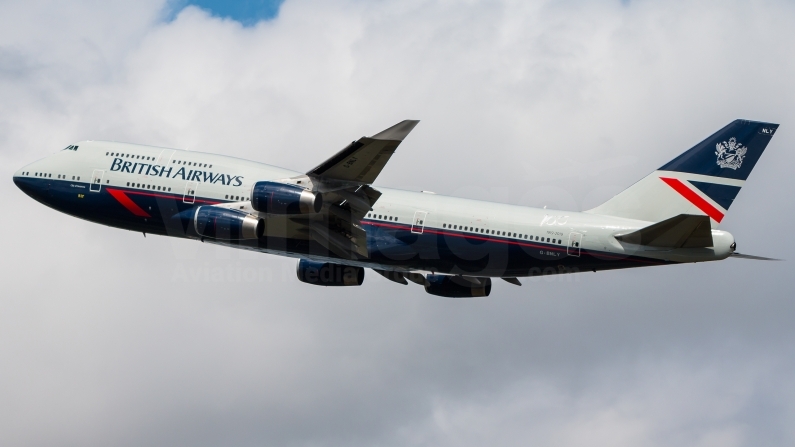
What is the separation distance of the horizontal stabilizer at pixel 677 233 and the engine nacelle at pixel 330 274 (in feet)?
42.5

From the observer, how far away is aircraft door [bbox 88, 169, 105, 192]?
4881 cm

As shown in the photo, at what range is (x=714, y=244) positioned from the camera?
42656mm

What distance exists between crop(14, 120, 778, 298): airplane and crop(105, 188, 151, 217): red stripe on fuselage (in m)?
0.06

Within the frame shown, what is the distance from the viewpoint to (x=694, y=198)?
1791 inches

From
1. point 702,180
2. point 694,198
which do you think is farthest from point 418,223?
point 702,180

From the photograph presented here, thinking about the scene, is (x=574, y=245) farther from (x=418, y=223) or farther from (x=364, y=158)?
(x=364, y=158)

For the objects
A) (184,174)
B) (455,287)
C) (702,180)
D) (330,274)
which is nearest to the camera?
(702,180)

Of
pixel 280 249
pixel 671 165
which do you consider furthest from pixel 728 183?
pixel 280 249

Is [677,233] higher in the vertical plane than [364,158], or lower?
lower

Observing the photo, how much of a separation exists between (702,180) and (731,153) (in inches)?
61.8

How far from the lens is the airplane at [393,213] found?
4344 centimetres

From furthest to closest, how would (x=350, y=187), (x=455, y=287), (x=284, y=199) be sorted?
1. (x=455, y=287)
2. (x=350, y=187)
3. (x=284, y=199)

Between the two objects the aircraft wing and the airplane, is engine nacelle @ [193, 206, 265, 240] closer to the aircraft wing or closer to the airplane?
the airplane

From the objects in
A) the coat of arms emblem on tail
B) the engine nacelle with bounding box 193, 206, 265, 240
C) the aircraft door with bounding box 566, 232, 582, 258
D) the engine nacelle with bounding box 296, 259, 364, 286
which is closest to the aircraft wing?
the engine nacelle with bounding box 193, 206, 265, 240
